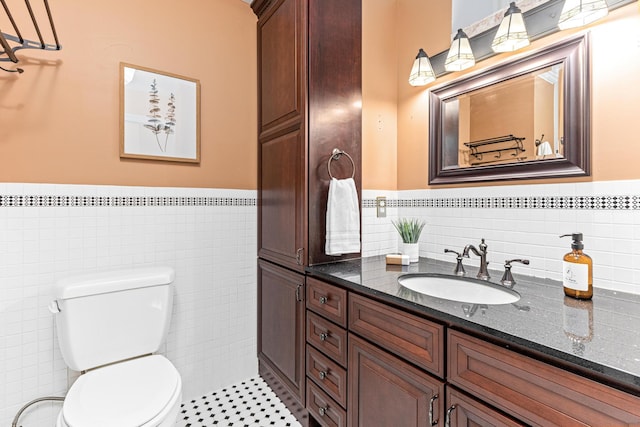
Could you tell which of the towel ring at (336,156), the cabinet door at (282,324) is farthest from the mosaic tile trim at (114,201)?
the towel ring at (336,156)

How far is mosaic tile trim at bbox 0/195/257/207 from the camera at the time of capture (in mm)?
1384

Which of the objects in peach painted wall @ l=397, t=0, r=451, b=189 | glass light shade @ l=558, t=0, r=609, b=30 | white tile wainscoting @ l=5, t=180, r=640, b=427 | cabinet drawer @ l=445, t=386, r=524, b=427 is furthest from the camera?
peach painted wall @ l=397, t=0, r=451, b=189

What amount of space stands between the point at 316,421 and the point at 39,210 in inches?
66.6

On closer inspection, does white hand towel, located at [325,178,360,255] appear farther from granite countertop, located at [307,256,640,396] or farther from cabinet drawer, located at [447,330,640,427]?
cabinet drawer, located at [447,330,640,427]

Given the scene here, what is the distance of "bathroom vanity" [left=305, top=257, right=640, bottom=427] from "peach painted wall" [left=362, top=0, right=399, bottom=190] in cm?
73

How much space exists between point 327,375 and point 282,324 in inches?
17.2

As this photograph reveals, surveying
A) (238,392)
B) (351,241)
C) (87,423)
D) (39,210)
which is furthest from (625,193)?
(39,210)

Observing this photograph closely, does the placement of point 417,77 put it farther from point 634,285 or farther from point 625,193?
point 634,285

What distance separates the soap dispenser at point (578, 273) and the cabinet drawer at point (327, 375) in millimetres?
891

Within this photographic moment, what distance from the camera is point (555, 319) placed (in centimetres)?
85

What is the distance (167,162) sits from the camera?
1736 mm

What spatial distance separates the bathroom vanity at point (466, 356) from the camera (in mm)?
644

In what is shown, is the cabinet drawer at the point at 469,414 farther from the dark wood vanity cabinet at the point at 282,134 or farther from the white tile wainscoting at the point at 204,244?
the dark wood vanity cabinet at the point at 282,134

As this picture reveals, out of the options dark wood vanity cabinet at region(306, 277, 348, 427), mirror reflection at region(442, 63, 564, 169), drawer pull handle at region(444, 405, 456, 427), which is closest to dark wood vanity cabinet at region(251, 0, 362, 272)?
dark wood vanity cabinet at region(306, 277, 348, 427)
